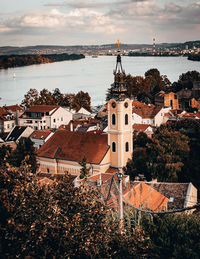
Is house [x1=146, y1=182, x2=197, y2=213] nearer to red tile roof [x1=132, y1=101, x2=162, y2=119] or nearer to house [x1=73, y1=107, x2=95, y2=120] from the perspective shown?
red tile roof [x1=132, y1=101, x2=162, y2=119]

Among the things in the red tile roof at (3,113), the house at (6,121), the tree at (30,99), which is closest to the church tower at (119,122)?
the house at (6,121)

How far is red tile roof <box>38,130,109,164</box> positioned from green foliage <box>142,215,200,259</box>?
11864mm

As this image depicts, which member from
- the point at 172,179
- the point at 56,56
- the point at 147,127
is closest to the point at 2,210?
the point at 172,179

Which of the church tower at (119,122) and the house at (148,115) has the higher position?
the church tower at (119,122)

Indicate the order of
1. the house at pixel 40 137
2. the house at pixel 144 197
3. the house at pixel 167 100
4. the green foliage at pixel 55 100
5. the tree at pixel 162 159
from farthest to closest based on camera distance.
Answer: the house at pixel 167 100 → the green foliage at pixel 55 100 → the house at pixel 40 137 → the tree at pixel 162 159 → the house at pixel 144 197

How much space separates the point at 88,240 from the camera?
6.60 meters

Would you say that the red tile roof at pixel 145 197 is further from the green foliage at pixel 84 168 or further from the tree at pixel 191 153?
the tree at pixel 191 153

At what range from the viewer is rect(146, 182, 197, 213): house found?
1379cm

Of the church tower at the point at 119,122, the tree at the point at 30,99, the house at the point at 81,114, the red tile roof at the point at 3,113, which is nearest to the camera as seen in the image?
the church tower at the point at 119,122

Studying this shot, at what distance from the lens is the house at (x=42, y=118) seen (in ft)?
118

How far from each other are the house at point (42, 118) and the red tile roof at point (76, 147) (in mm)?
13030

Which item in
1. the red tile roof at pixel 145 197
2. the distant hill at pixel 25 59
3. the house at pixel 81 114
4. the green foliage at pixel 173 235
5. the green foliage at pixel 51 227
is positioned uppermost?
the distant hill at pixel 25 59

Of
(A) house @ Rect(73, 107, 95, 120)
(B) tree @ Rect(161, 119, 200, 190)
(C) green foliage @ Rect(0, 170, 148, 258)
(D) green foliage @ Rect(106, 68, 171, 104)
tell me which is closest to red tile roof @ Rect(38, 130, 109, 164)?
(B) tree @ Rect(161, 119, 200, 190)

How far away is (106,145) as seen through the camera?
21516 millimetres
